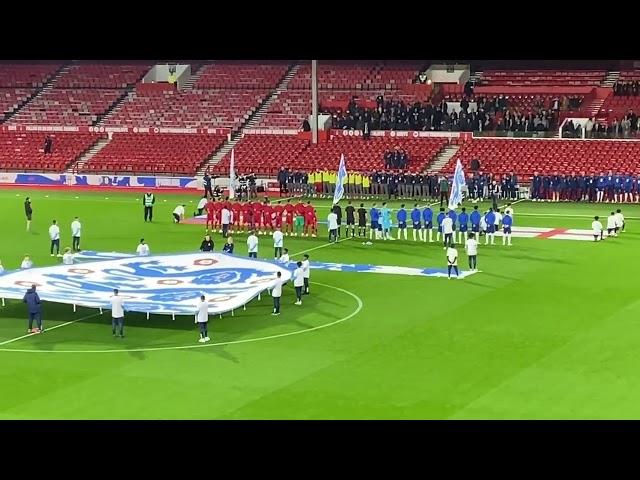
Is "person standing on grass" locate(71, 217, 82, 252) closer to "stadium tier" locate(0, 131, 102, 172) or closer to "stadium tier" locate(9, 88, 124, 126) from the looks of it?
"stadium tier" locate(0, 131, 102, 172)

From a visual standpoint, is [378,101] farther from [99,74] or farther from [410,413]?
[410,413]

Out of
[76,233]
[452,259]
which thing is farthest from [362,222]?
[76,233]

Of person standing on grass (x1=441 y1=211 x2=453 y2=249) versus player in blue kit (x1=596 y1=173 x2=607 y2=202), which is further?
player in blue kit (x1=596 y1=173 x2=607 y2=202)

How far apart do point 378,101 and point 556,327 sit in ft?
136

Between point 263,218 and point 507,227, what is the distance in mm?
9628

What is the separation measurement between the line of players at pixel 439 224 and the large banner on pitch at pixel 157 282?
31.4ft

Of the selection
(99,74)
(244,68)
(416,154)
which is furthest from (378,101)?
(99,74)

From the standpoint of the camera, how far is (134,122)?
2972 inches

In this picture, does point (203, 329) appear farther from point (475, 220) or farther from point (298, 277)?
point (475, 220)

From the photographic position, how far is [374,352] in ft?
86.6

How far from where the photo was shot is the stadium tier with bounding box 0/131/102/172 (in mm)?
70375

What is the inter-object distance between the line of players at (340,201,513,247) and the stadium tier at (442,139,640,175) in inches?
604

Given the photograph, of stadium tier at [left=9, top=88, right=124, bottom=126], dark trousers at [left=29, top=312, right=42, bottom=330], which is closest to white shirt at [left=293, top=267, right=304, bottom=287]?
dark trousers at [left=29, top=312, right=42, bottom=330]

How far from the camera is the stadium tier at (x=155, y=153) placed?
6712cm
